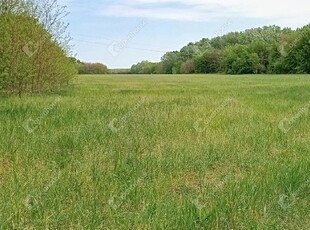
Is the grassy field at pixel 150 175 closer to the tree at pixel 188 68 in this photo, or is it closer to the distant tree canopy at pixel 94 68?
the distant tree canopy at pixel 94 68

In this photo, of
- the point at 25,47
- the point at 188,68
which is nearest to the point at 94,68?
the point at 188,68

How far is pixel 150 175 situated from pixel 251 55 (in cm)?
9965

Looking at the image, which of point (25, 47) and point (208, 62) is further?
point (208, 62)

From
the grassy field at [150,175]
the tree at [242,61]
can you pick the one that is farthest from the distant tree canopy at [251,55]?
the grassy field at [150,175]

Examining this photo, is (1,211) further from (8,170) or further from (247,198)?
(247,198)

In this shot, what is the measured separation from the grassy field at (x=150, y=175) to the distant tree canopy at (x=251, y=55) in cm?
8162

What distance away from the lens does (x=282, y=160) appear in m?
6.36

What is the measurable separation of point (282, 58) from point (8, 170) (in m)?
91.7

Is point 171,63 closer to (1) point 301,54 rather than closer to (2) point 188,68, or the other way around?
(2) point 188,68

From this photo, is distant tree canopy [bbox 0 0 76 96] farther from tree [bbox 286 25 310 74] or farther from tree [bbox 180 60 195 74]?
tree [bbox 180 60 195 74]

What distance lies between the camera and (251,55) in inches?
3917

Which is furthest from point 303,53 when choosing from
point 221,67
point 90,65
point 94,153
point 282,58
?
point 94,153

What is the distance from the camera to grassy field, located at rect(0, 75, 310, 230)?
12.8 ft

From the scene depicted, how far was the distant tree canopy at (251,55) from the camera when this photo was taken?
276ft
